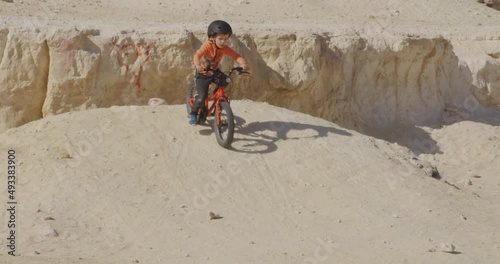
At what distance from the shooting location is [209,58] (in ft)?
35.0

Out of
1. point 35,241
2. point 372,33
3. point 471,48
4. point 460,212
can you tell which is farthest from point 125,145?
point 471,48

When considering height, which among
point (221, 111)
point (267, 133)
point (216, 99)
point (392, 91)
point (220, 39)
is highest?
point (220, 39)

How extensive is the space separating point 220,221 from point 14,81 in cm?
405

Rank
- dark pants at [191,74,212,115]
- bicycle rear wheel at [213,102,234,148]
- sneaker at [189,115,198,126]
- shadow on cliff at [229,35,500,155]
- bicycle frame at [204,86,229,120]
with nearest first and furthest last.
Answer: bicycle rear wheel at [213,102,234,148]
bicycle frame at [204,86,229,120]
dark pants at [191,74,212,115]
sneaker at [189,115,198,126]
shadow on cliff at [229,35,500,155]

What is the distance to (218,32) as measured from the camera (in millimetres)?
10422

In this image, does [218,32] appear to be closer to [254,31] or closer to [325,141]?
[325,141]

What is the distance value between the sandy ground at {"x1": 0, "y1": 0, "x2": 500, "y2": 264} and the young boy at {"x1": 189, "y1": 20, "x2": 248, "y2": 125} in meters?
0.43

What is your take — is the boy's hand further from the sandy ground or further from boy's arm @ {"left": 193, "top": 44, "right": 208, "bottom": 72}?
the sandy ground

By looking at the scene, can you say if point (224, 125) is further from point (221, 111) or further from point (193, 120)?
point (193, 120)

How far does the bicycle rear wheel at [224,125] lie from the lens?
10.2m

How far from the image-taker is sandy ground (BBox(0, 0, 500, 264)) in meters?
8.64

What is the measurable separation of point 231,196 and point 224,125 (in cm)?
112

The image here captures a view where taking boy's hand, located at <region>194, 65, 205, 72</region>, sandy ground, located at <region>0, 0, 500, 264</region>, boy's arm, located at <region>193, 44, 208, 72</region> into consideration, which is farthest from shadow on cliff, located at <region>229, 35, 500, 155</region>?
boy's hand, located at <region>194, 65, 205, 72</region>

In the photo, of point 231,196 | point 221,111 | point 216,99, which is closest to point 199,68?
point 216,99
